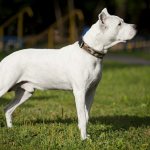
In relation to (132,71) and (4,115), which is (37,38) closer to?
(132,71)

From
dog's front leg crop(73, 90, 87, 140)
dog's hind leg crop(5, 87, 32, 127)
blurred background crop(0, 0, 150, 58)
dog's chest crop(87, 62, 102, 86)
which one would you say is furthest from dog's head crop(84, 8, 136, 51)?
blurred background crop(0, 0, 150, 58)

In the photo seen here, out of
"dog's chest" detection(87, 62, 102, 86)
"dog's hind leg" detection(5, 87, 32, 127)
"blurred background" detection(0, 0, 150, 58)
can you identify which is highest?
"dog's chest" detection(87, 62, 102, 86)

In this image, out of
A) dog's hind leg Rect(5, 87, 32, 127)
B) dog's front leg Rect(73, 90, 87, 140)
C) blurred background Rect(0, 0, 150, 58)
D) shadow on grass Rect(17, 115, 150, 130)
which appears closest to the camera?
dog's front leg Rect(73, 90, 87, 140)

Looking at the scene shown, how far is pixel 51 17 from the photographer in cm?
5275

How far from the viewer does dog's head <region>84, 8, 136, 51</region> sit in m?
8.66

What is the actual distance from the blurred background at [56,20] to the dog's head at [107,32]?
27.5 meters

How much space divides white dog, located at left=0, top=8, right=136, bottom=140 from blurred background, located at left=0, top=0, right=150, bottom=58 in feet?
89.1

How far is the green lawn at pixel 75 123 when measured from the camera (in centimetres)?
808

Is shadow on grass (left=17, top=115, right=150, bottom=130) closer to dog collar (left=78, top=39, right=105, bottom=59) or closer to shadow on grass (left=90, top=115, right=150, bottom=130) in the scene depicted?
shadow on grass (left=90, top=115, right=150, bottom=130)

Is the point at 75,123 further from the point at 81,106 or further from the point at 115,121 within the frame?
the point at 81,106

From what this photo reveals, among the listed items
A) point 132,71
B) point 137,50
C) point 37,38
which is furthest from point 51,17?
point 132,71

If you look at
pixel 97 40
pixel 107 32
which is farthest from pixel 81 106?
pixel 107 32

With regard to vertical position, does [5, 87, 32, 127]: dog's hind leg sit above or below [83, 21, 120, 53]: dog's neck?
below

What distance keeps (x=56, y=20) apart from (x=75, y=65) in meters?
43.7
